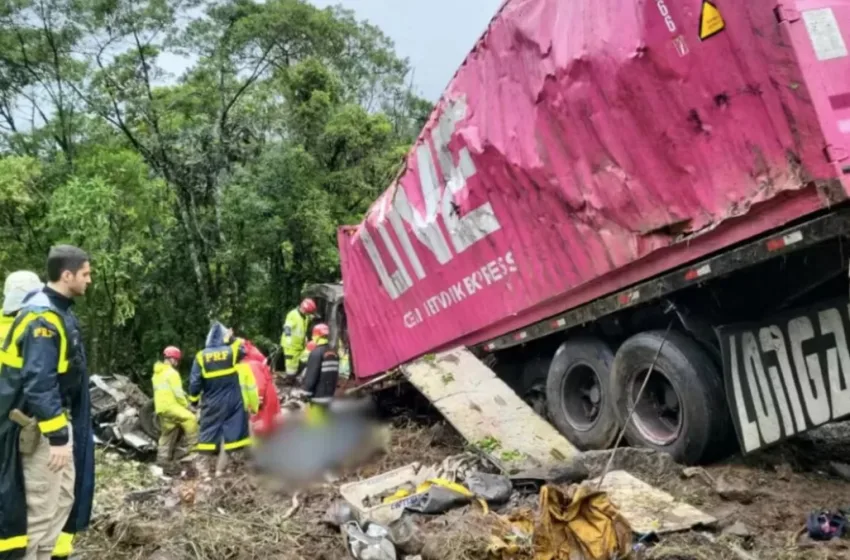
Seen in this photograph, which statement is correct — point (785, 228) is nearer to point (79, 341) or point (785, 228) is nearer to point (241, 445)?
point (79, 341)

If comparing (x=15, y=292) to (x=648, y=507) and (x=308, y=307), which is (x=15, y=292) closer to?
(x=648, y=507)

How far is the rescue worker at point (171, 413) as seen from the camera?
26.2 ft

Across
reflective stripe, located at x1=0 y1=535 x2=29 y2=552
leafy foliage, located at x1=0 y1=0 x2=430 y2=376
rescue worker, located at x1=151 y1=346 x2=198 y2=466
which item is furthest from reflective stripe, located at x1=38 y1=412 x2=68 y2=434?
leafy foliage, located at x1=0 y1=0 x2=430 y2=376

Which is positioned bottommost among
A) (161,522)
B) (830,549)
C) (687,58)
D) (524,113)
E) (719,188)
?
(830,549)

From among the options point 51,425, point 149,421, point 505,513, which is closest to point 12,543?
point 51,425

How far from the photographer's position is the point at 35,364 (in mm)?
3416

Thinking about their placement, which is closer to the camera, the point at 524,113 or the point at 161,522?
the point at 161,522

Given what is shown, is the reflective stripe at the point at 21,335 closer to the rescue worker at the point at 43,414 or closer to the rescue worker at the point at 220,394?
the rescue worker at the point at 43,414

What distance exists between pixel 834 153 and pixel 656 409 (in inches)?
92.5

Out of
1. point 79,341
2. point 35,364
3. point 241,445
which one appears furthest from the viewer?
point 241,445

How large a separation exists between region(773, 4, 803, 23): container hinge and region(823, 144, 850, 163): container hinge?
1.92 ft

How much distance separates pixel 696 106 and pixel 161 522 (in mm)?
3822

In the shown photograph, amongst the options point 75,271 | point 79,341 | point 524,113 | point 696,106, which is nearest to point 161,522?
point 79,341

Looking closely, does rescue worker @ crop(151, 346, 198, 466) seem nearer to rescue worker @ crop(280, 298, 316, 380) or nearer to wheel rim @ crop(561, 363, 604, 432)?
rescue worker @ crop(280, 298, 316, 380)
